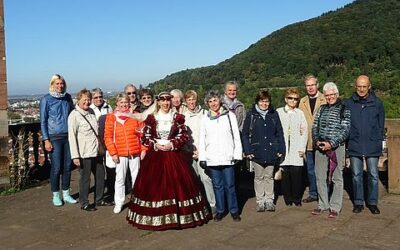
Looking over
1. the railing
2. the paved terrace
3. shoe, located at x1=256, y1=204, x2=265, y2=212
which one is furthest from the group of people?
the railing

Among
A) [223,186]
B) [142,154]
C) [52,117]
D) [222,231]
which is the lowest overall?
[222,231]

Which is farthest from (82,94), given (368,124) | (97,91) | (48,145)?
(368,124)

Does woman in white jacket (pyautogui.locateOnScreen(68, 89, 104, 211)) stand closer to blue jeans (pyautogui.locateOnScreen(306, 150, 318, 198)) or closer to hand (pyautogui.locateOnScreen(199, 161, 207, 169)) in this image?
hand (pyautogui.locateOnScreen(199, 161, 207, 169))

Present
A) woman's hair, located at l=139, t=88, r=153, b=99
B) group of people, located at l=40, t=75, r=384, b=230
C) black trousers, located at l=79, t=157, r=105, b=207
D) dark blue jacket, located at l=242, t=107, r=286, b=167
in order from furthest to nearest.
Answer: woman's hair, located at l=139, t=88, r=153, b=99
black trousers, located at l=79, t=157, r=105, b=207
dark blue jacket, located at l=242, t=107, r=286, b=167
group of people, located at l=40, t=75, r=384, b=230

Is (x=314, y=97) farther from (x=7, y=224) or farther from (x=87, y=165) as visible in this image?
(x=7, y=224)

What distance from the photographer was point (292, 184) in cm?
585

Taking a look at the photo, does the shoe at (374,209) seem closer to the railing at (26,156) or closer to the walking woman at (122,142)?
the walking woman at (122,142)

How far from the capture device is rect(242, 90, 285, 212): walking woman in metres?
5.39

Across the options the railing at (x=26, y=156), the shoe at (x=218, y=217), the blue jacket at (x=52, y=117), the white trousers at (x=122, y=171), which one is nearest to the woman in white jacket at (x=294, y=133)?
the shoe at (x=218, y=217)

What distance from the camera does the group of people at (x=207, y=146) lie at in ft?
16.4

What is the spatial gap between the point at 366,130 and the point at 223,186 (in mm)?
1774

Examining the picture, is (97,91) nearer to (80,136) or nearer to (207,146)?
(80,136)

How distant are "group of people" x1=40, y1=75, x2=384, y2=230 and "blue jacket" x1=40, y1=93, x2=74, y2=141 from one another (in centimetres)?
1

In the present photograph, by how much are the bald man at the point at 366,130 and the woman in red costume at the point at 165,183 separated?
1.89 metres
